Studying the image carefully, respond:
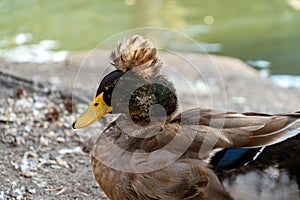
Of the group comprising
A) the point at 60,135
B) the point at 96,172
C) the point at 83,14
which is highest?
the point at 96,172

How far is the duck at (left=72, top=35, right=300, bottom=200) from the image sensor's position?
11.2 ft

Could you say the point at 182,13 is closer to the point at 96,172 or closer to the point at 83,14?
the point at 83,14

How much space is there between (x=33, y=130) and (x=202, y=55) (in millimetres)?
5121

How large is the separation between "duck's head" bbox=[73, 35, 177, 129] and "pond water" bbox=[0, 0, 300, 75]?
619 cm

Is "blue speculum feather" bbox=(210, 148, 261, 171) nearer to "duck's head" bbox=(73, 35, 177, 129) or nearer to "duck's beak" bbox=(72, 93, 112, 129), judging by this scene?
"duck's head" bbox=(73, 35, 177, 129)

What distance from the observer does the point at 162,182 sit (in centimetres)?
349

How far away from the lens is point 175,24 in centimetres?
1262

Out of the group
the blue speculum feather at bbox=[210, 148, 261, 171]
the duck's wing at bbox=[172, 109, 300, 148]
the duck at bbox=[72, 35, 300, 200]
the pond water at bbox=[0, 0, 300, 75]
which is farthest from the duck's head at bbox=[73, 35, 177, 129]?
the pond water at bbox=[0, 0, 300, 75]

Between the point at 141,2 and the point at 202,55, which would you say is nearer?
the point at 202,55

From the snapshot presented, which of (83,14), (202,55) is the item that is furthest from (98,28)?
(202,55)

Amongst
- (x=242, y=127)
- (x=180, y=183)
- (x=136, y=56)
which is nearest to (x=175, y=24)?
(x=136, y=56)

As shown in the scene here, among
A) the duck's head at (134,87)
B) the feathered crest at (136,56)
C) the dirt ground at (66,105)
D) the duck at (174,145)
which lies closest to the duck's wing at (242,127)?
→ the duck at (174,145)

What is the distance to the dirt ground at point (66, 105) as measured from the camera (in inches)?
177

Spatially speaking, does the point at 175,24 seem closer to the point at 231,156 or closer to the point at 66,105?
the point at 66,105
